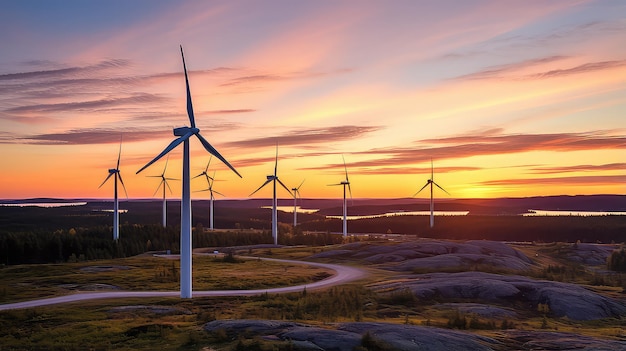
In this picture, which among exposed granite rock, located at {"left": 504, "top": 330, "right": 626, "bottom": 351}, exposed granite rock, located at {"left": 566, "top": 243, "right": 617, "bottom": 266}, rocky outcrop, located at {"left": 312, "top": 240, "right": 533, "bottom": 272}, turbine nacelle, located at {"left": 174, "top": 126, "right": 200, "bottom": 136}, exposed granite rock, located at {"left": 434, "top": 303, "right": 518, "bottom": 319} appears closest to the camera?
exposed granite rock, located at {"left": 504, "top": 330, "right": 626, "bottom": 351}

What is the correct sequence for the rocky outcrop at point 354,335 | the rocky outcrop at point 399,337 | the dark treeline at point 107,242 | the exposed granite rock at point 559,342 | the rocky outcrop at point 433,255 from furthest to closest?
the dark treeline at point 107,242
the rocky outcrop at point 433,255
the exposed granite rock at point 559,342
the rocky outcrop at point 399,337
the rocky outcrop at point 354,335

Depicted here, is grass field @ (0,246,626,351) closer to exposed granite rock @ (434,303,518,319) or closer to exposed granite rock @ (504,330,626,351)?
exposed granite rock @ (434,303,518,319)

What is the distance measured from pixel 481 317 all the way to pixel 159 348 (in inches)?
1117

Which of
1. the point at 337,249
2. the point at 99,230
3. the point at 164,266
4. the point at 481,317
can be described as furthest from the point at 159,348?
the point at 99,230

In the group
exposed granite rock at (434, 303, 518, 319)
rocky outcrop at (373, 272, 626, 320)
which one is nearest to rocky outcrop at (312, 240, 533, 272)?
rocky outcrop at (373, 272, 626, 320)

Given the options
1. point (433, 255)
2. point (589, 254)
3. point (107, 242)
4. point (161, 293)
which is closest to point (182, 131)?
point (161, 293)

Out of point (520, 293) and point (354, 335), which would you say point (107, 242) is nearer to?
point (520, 293)

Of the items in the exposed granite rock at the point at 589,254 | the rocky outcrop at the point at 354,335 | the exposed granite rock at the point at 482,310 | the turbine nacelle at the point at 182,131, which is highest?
the turbine nacelle at the point at 182,131

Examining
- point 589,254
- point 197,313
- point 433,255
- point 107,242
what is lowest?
point 589,254

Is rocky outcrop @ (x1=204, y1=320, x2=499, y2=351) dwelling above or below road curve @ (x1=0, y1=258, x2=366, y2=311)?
above

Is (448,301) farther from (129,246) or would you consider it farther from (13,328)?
(129,246)

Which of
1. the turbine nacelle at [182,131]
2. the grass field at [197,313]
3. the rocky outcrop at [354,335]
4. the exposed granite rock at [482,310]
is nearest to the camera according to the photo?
the rocky outcrop at [354,335]

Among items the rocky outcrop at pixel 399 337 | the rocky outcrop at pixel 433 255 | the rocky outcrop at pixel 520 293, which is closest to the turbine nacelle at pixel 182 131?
the rocky outcrop at pixel 520 293

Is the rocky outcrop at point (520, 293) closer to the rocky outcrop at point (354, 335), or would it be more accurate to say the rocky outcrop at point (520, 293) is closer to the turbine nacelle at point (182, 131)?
the rocky outcrop at point (354, 335)
